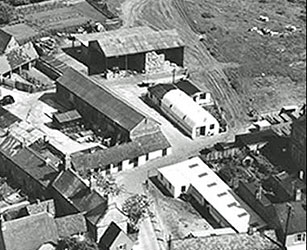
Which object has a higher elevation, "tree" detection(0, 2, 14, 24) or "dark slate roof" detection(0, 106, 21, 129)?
"dark slate roof" detection(0, 106, 21, 129)

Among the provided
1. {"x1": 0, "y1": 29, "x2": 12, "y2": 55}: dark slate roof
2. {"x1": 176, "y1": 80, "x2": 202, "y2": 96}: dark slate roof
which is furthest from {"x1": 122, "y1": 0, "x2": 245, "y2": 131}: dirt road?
{"x1": 0, "y1": 29, "x2": 12, "y2": 55}: dark slate roof

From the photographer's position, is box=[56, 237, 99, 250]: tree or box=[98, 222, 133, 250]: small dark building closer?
box=[56, 237, 99, 250]: tree

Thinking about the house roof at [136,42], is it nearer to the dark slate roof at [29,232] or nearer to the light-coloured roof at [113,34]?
the light-coloured roof at [113,34]

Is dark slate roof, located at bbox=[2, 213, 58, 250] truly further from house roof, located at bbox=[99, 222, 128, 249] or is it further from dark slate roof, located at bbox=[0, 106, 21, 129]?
dark slate roof, located at bbox=[0, 106, 21, 129]

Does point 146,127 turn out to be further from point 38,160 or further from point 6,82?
point 6,82

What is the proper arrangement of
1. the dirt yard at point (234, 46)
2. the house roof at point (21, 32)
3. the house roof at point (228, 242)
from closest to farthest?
the house roof at point (228, 242) < the dirt yard at point (234, 46) < the house roof at point (21, 32)

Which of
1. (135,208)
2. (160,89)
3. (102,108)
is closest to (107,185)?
(135,208)

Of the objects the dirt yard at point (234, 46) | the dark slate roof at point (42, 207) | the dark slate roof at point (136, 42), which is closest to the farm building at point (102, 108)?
the dark slate roof at point (136, 42)
